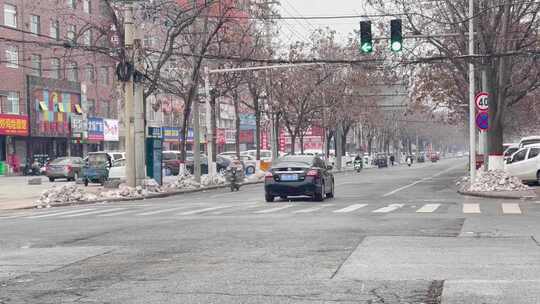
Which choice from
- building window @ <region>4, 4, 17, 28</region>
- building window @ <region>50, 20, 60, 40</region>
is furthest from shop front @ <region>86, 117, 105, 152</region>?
building window @ <region>4, 4, 17, 28</region>

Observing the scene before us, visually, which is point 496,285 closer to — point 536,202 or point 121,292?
point 121,292

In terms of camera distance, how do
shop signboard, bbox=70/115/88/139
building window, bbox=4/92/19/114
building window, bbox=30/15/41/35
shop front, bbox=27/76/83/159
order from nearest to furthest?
building window, bbox=4/92/19/114 → shop front, bbox=27/76/83/159 → building window, bbox=30/15/41/35 → shop signboard, bbox=70/115/88/139

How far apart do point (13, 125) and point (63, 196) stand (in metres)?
33.4

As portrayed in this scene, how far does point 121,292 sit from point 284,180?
16.7m

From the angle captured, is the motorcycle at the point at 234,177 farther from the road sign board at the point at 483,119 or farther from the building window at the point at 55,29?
the building window at the point at 55,29

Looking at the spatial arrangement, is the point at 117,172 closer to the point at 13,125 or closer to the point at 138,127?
the point at 138,127

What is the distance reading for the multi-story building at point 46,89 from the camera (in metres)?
60.3

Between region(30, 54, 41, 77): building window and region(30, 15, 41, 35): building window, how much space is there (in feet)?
6.34

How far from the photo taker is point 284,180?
82.2 feet

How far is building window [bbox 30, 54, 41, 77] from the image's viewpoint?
207 ft

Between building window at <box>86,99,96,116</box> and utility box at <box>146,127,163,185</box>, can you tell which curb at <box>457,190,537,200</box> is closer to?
utility box at <box>146,127,163,185</box>

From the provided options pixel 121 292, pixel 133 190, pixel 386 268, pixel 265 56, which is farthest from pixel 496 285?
pixel 265 56

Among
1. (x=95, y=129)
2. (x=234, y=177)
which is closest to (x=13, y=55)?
(x=95, y=129)

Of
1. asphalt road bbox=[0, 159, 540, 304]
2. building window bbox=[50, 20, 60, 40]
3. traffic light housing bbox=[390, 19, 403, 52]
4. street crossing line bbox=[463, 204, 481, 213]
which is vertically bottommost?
street crossing line bbox=[463, 204, 481, 213]
